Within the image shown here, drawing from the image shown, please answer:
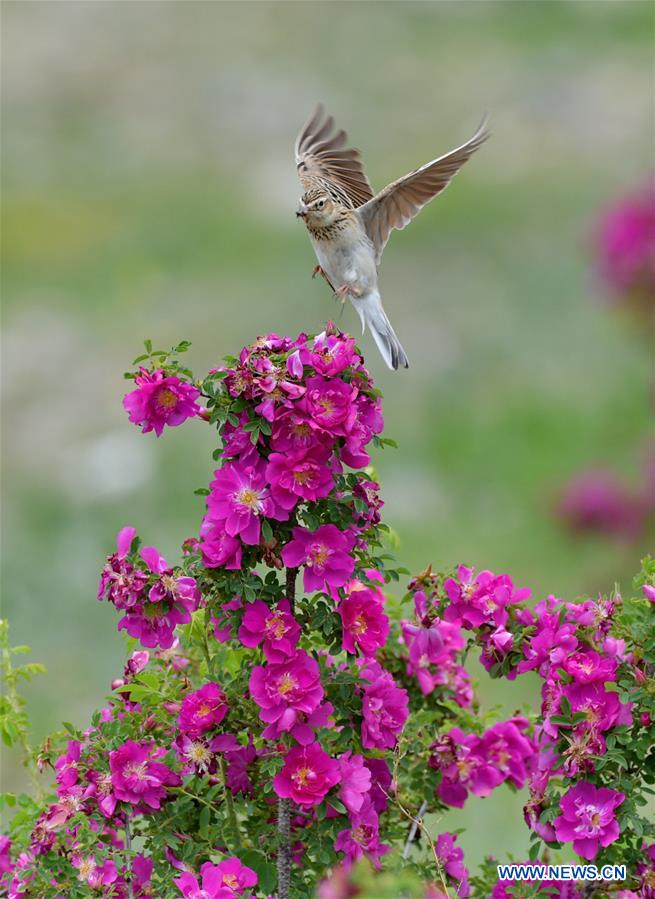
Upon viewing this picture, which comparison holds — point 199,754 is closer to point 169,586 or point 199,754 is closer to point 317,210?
point 169,586

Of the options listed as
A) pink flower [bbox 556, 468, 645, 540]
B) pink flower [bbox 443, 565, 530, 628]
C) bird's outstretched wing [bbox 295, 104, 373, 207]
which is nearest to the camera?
pink flower [bbox 443, 565, 530, 628]

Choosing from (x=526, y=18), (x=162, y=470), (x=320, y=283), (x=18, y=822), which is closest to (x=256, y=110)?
(x=526, y=18)

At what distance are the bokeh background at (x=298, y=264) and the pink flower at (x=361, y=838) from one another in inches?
56.8

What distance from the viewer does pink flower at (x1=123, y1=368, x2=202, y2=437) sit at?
1974mm

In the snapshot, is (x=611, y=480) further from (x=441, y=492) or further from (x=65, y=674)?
(x=65, y=674)

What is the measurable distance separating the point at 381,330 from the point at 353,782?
1.12 metres

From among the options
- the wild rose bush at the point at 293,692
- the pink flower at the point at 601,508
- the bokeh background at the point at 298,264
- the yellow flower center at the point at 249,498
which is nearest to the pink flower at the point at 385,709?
the wild rose bush at the point at 293,692

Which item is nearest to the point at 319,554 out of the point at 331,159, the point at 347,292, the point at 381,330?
the point at 381,330

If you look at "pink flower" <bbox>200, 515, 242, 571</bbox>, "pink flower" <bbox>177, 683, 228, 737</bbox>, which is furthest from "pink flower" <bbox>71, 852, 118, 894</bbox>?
"pink flower" <bbox>200, 515, 242, 571</bbox>

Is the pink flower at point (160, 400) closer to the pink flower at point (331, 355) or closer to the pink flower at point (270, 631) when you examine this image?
the pink flower at point (331, 355)

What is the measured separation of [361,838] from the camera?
2012 millimetres

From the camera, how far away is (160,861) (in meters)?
2.05

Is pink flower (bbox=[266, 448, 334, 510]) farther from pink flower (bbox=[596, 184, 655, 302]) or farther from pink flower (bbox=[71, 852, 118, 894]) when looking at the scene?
pink flower (bbox=[596, 184, 655, 302])

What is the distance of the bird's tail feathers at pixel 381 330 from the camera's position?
110 inches
